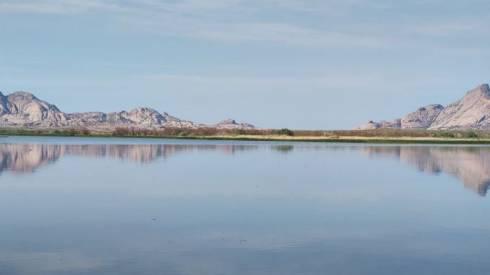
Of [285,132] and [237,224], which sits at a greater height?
[285,132]

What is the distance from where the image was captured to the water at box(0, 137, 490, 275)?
14.7 m

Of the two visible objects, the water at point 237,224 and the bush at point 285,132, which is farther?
the bush at point 285,132

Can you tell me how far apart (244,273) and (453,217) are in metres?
11.4

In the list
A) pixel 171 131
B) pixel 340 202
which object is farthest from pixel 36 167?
pixel 171 131

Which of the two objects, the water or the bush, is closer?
the water

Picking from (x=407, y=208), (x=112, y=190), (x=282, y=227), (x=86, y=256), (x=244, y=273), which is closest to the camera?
(x=244, y=273)

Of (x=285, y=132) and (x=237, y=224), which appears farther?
(x=285, y=132)

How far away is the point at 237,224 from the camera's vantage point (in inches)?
784

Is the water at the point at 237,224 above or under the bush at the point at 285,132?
under

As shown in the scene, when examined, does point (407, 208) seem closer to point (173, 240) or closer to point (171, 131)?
point (173, 240)

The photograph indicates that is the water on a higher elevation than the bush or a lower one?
lower

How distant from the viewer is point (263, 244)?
1686 cm

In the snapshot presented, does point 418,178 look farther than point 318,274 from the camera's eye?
Yes

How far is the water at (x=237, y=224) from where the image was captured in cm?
1466
